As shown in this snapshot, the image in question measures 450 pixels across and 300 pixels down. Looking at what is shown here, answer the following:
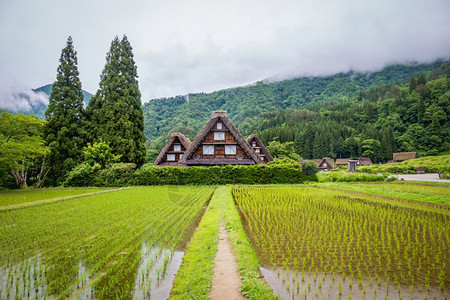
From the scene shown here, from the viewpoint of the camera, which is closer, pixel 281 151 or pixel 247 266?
pixel 247 266

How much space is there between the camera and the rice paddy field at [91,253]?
3639 millimetres

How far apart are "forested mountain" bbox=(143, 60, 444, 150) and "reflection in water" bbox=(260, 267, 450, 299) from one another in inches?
2139

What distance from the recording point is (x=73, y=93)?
1022 inches

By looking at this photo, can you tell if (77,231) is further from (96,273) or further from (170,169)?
(170,169)

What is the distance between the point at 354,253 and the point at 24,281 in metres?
5.69

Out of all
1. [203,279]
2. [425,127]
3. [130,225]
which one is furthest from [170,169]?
[425,127]

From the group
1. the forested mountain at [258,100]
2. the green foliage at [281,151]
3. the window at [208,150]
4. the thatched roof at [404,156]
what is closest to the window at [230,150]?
the window at [208,150]

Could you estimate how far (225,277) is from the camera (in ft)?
13.0

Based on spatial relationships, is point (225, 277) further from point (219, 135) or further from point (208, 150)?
point (219, 135)

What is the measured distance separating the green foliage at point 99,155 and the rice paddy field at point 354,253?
19622mm

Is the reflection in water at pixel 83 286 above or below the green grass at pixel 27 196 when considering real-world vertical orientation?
above

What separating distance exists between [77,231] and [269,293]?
577 centimetres

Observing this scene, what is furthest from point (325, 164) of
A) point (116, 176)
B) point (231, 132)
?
point (116, 176)

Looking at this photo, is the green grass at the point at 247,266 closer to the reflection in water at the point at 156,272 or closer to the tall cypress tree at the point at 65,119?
the reflection in water at the point at 156,272
